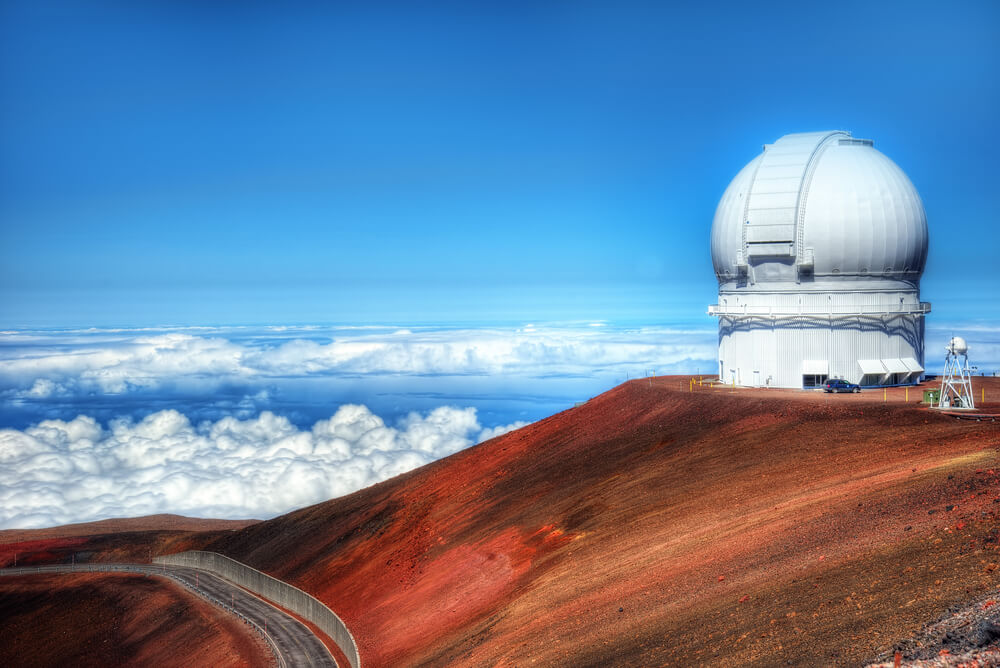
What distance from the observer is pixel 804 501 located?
958 inches

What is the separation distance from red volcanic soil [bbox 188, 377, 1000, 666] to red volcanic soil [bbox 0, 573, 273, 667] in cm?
444

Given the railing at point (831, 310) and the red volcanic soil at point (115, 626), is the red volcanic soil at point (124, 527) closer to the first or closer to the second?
the red volcanic soil at point (115, 626)

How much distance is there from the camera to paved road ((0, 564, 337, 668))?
32594mm

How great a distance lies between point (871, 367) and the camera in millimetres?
41031

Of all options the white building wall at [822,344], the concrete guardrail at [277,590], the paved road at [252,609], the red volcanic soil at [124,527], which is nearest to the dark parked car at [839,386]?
the white building wall at [822,344]

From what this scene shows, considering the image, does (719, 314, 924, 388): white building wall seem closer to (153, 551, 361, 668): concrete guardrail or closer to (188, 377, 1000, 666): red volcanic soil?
(188, 377, 1000, 666): red volcanic soil

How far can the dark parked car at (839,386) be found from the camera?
4003cm

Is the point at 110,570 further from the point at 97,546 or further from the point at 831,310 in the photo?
the point at 831,310

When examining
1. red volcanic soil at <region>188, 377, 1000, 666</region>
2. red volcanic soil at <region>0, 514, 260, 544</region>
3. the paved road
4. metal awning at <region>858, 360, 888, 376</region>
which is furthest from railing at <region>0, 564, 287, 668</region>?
metal awning at <region>858, 360, 888, 376</region>

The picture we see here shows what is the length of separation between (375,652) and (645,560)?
1032 centimetres

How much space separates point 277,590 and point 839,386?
94.1ft

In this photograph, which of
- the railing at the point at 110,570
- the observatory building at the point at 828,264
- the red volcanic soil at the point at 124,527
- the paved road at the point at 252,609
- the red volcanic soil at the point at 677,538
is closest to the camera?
the red volcanic soil at the point at 677,538

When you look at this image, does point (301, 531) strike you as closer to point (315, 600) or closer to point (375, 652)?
point (315, 600)

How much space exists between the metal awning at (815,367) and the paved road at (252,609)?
2507cm
